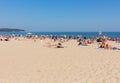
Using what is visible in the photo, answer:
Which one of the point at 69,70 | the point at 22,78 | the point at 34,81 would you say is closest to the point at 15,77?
the point at 22,78

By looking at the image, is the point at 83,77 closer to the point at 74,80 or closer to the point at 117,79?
the point at 74,80

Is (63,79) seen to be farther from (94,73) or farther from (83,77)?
(94,73)

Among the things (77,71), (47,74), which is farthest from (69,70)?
(47,74)

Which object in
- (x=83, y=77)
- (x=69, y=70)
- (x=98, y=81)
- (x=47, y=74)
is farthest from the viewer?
(x=69, y=70)

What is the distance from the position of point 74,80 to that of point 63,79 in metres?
0.38

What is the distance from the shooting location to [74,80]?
289 inches

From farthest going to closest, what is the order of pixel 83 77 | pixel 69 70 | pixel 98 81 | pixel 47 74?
pixel 69 70
pixel 47 74
pixel 83 77
pixel 98 81

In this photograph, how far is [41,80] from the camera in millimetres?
7453

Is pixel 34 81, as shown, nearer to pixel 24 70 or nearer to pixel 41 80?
pixel 41 80

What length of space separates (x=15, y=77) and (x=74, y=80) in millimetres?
2005

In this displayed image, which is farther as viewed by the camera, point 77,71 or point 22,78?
point 77,71

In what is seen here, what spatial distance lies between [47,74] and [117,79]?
2.45 meters

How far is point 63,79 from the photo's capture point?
7.52 meters

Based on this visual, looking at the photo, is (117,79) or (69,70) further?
(69,70)
